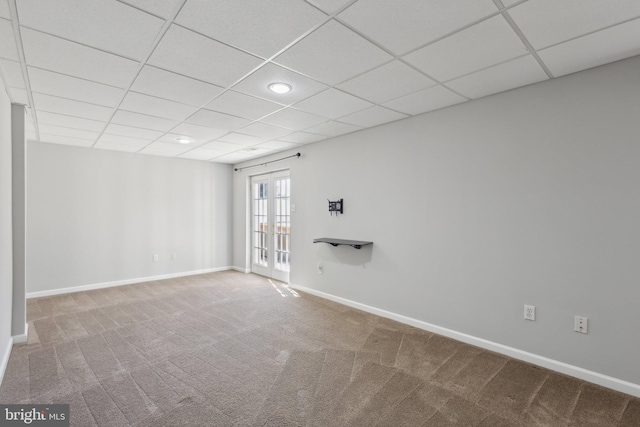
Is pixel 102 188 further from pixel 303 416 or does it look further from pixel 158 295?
pixel 303 416

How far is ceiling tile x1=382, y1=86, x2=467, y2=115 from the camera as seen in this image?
2830 millimetres

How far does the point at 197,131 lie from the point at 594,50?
162 inches

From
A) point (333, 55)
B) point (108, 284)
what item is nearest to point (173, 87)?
point (333, 55)

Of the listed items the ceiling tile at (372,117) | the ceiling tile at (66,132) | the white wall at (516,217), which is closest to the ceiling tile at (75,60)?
the ceiling tile at (66,132)

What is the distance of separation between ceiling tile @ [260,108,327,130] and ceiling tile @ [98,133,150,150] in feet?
7.52

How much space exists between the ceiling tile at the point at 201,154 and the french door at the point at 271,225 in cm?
97

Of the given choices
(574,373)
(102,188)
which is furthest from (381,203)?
(102,188)

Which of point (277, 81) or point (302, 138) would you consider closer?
point (277, 81)

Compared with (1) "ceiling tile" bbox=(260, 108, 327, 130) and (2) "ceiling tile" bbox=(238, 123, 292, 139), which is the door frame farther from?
(1) "ceiling tile" bbox=(260, 108, 327, 130)

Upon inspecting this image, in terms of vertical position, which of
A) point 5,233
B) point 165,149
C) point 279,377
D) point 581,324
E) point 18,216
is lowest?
point 279,377

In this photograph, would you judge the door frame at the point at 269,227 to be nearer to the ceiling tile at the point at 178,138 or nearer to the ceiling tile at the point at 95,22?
the ceiling tile at the point at 178,138

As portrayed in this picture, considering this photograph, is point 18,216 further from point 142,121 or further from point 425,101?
point 425,101

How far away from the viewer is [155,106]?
312cm

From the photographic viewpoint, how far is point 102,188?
5.22 metres
